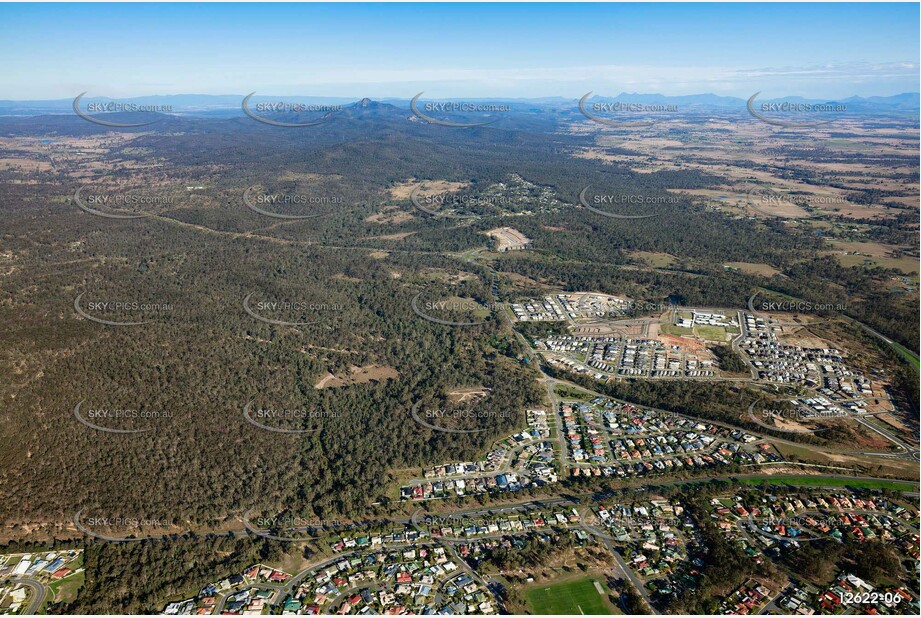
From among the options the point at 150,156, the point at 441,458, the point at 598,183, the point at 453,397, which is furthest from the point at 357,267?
the point at 150,156
